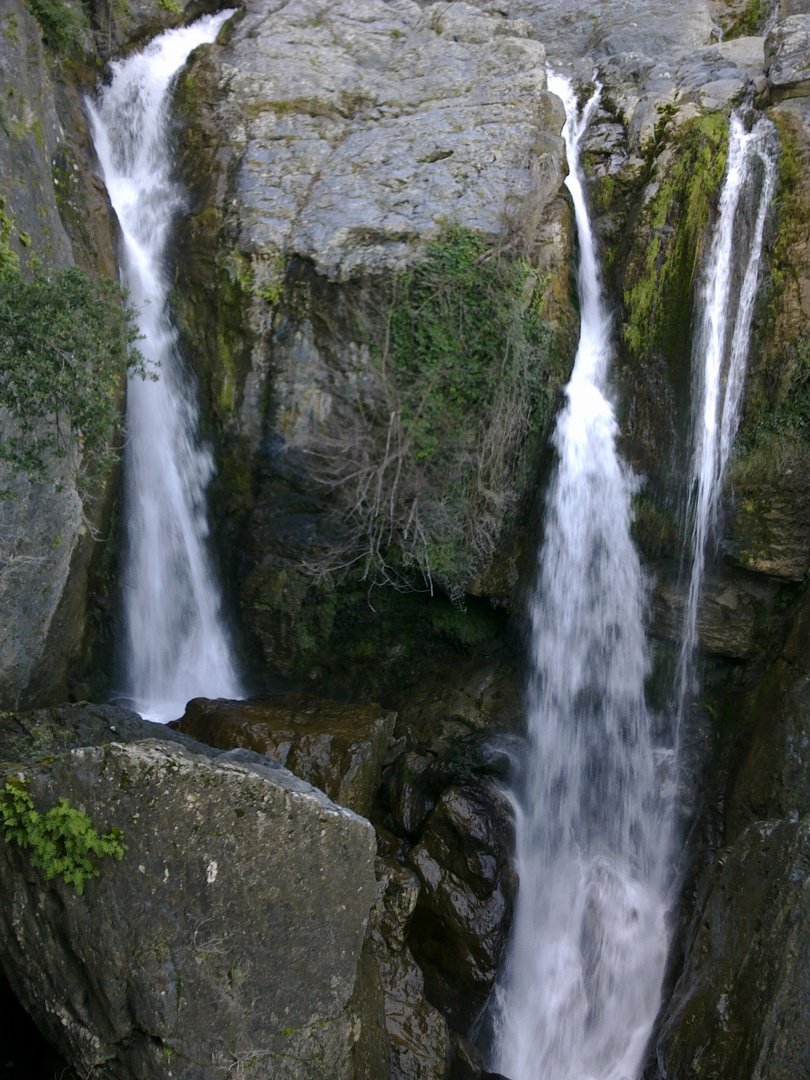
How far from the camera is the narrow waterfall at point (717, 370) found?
8656 mm

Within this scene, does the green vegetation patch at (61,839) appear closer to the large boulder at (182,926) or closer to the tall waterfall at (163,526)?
the large boulder at (182,926)

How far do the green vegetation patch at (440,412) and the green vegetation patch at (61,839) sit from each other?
4649 millimetres

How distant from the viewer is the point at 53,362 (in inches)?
235

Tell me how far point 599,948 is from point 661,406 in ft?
19.0

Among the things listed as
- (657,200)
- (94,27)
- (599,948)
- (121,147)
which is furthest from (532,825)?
(94,27)

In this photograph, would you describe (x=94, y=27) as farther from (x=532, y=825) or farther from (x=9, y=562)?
(x=532, y=825)

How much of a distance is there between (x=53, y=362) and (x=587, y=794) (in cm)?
682

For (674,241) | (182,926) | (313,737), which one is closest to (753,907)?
(313,737)

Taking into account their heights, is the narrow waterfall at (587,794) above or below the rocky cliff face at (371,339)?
below

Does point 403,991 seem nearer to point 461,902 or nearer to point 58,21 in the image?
point 461,902

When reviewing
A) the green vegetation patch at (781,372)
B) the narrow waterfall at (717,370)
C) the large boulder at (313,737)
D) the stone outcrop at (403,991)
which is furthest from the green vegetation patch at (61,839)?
the green vegetation patch at (781,372)

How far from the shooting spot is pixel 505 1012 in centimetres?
736

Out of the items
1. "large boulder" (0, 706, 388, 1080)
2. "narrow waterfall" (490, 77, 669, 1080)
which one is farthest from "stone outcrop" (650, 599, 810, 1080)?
"large boulder" (0, 706, 388, 1080)

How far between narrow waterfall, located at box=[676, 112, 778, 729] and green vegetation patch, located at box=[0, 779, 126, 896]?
6.37 meters
